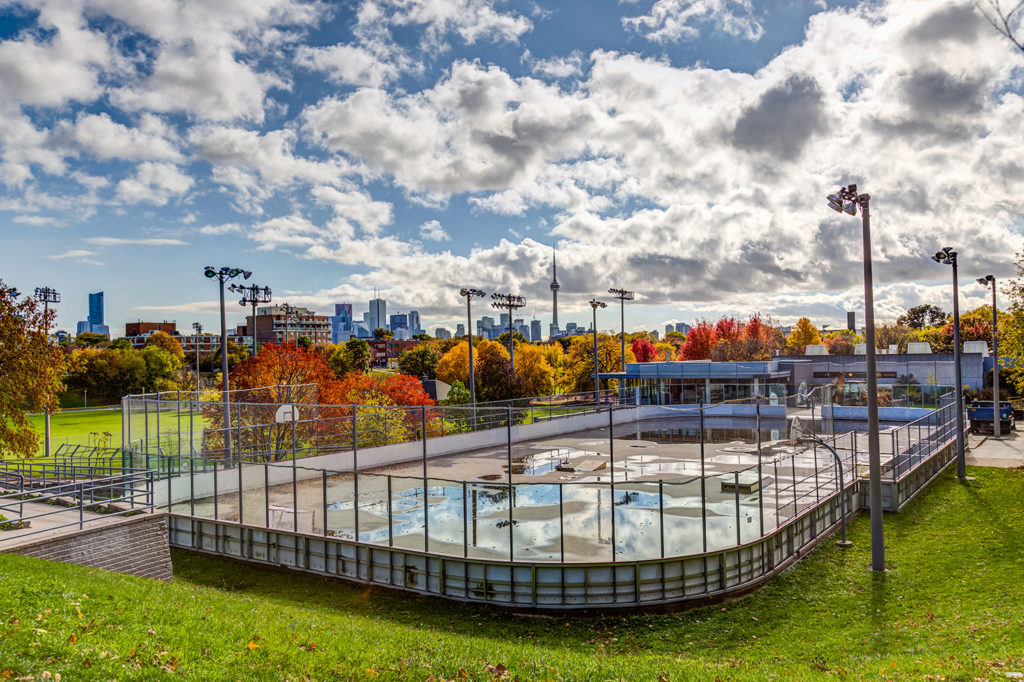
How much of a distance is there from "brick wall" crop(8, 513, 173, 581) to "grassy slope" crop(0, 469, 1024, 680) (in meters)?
1.18

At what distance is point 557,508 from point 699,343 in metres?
72.8

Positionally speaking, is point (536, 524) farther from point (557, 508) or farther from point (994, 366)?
point (994, 366)

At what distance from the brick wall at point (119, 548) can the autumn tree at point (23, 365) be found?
10.9 m

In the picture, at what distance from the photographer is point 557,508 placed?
60.5 feet

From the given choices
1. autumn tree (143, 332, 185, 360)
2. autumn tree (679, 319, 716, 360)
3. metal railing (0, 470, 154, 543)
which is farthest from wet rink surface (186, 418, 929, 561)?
autumn tree (143, 332, 185, 360)

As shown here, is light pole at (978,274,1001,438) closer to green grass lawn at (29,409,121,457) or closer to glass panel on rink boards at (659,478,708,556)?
glass panel on rink boards at (659,478,708,556)

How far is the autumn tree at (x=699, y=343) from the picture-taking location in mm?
86556

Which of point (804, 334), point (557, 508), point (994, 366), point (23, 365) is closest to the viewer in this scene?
point (557, 508)

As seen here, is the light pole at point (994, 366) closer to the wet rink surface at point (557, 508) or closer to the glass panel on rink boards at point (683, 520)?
the wet rink surface at point (557, 508)

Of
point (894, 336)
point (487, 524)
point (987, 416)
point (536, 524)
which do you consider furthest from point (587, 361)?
point (894, 336)

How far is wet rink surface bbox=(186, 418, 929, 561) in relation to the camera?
14.7m

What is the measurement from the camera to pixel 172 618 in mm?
9617

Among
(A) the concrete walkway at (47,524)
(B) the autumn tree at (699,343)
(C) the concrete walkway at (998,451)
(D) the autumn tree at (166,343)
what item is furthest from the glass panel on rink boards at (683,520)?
(D) the autumn tree at (166,343)

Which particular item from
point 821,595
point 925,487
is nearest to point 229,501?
point 821,595
